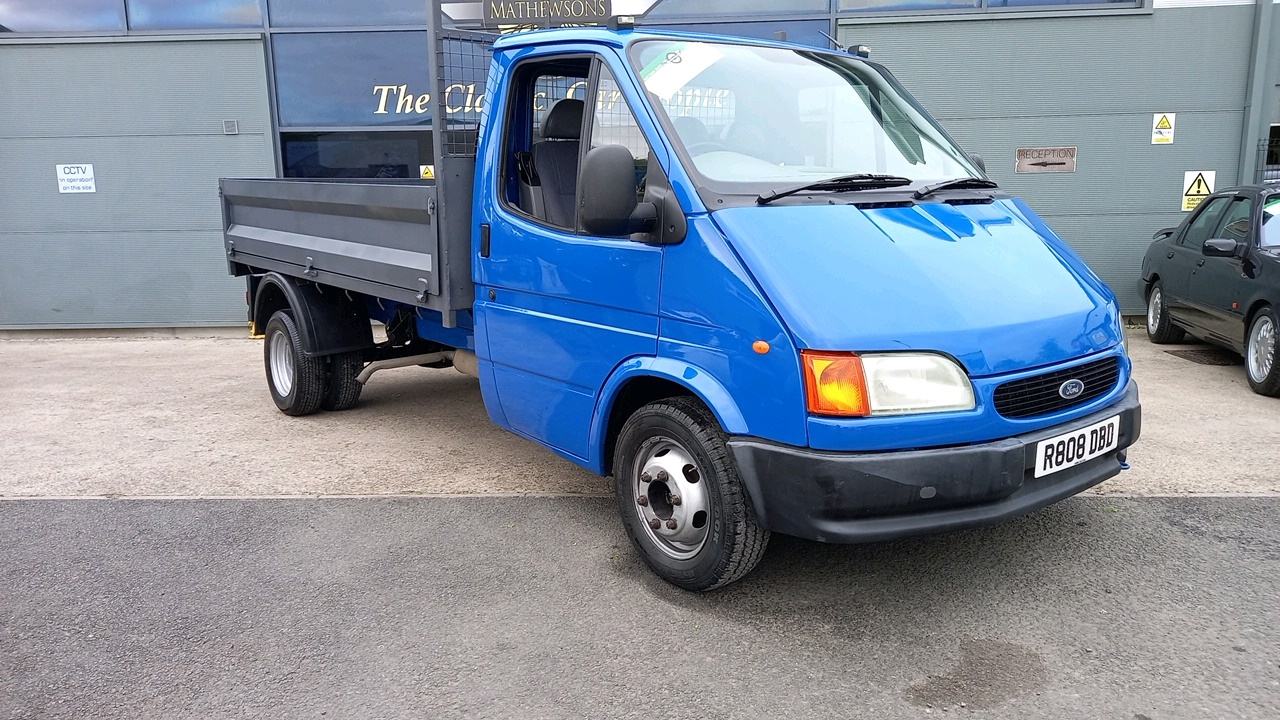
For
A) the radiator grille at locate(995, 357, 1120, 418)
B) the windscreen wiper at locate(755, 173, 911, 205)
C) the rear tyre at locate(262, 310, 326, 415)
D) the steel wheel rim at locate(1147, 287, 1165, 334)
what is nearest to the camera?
the radiator grille at locate(995, 357, 1120, 418)

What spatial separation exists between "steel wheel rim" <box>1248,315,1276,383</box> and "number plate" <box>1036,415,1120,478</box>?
397cm

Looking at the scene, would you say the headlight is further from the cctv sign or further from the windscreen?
the cctv sign

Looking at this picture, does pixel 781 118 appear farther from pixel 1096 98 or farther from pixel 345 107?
pixel 345 107

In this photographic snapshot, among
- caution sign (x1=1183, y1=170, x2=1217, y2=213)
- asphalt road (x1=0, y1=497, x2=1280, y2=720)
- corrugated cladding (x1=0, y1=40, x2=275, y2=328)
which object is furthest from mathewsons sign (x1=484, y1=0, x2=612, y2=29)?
caution sign (x1=1183, y1=170, x2=1217, y2=213)

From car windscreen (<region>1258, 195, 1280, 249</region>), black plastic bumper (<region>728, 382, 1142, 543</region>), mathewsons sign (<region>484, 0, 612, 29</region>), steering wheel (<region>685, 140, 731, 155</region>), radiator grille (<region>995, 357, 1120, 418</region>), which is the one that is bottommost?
black plastic bumper (<region>728, 382, 1142, 543</region>)

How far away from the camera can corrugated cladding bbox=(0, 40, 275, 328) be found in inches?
398

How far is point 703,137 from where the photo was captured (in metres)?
3.66

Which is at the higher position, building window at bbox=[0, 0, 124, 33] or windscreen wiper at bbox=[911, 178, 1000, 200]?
building window at bbox=[0, 0, 124, 33]

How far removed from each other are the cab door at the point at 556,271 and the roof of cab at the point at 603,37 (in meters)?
0.09

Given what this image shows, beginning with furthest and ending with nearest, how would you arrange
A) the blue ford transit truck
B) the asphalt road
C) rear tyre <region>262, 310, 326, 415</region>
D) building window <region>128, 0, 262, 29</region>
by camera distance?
building window <region>128, 0, 262, 29</region>, rear tyre <region>262, 310, 326, 415</region>, the blue ford transit truck, the asphalt road

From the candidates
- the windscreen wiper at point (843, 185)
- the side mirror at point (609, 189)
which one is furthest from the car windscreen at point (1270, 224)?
the side mirror at point (609, 189)

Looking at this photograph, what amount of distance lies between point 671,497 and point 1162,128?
8.46 m

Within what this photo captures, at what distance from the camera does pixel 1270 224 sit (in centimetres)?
701

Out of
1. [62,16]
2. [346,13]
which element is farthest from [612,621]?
[62,16]
